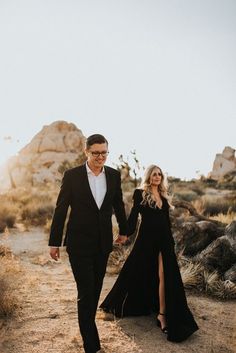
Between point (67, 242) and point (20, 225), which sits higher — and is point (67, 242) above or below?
above

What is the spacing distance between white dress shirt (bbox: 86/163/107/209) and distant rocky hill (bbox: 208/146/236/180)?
59.2 metres

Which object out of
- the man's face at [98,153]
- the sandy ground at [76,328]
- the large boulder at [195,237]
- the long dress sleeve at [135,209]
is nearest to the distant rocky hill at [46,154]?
the large boulder at [195,237]

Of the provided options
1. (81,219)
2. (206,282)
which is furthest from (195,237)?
(81,219)

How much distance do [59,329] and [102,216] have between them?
1.78m

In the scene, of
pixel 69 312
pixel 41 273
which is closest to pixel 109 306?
pixel 69 312

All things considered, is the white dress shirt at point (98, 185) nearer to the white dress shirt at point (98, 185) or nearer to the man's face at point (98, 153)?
the white dress shirt at point (98, 185)

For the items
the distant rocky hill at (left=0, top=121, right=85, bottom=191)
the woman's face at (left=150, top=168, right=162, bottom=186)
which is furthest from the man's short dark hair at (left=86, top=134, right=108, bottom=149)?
the distant rocky hill at (left=0, top=121, right=85, bottom=191)

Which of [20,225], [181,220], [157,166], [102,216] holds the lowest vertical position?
[20,225]

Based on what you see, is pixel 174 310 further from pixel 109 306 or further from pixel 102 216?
pixel 102 216

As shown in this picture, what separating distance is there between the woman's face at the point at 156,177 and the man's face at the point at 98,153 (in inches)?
46.9

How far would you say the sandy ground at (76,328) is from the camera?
462cm

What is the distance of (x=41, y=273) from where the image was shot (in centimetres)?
847

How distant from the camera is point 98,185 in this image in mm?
4410

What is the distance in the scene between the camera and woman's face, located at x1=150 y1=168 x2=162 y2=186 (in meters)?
5.32
